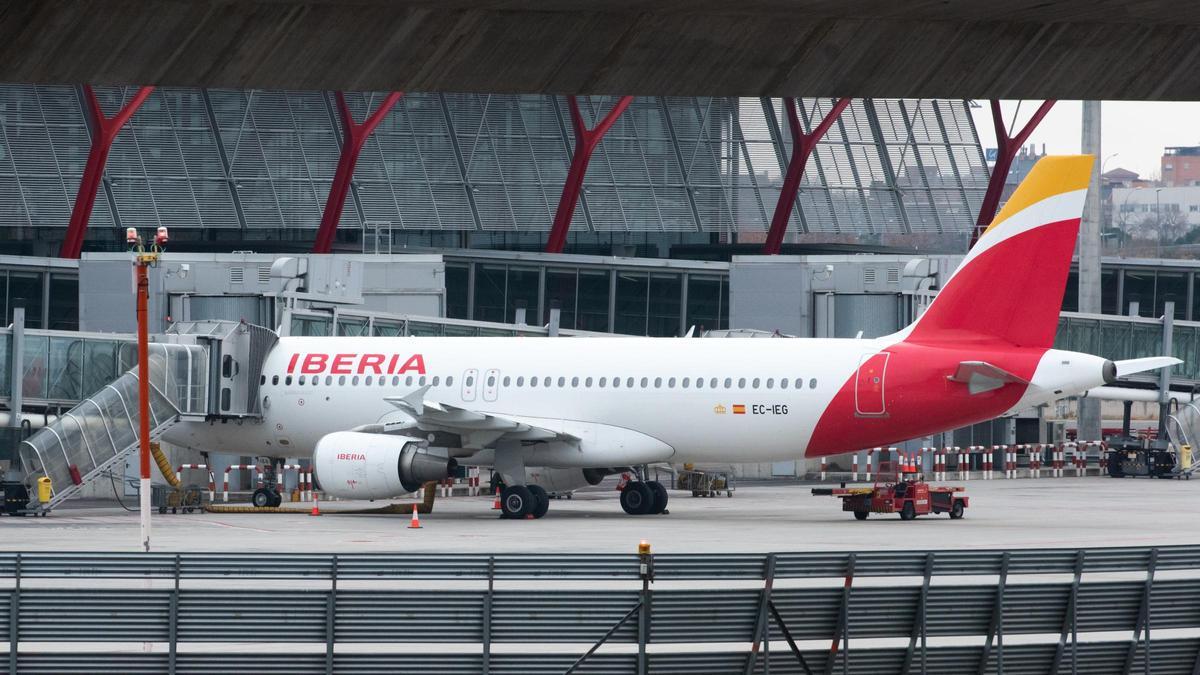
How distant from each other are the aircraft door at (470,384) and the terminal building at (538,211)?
932 cm

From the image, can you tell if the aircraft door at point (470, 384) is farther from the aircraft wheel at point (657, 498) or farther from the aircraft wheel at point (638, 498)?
the aircraft wheel at point (657, 498)

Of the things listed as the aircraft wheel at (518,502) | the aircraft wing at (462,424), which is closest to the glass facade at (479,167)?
the aircraft wing at (462,424)

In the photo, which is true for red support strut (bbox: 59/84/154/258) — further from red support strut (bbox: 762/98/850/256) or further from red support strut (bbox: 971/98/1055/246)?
red support strut (bbox: 971/98/1055/246)

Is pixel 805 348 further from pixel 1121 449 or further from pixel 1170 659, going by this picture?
pixel 1121 449

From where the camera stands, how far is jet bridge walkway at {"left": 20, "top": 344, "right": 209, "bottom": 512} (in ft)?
113

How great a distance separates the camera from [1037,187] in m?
31.3

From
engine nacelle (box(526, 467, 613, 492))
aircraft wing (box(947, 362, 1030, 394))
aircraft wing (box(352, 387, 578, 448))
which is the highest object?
aircraft wing (box(947, 362, 1030, 394))

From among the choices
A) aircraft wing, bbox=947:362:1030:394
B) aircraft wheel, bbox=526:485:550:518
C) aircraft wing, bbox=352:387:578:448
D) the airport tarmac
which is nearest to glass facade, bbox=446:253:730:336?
the airport tarmac

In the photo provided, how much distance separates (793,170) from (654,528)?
40.6 metres

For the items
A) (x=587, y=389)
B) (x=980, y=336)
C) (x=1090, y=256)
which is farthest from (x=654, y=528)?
(x=1090, y=256)

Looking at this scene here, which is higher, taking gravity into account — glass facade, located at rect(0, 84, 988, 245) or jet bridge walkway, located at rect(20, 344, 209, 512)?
glass facade, located at rect(0, 84, 988, 245)

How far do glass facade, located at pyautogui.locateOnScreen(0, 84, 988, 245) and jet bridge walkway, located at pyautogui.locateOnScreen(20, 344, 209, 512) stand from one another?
78.8 ft

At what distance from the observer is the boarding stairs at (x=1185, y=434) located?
5247cm

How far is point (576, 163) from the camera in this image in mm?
65375
